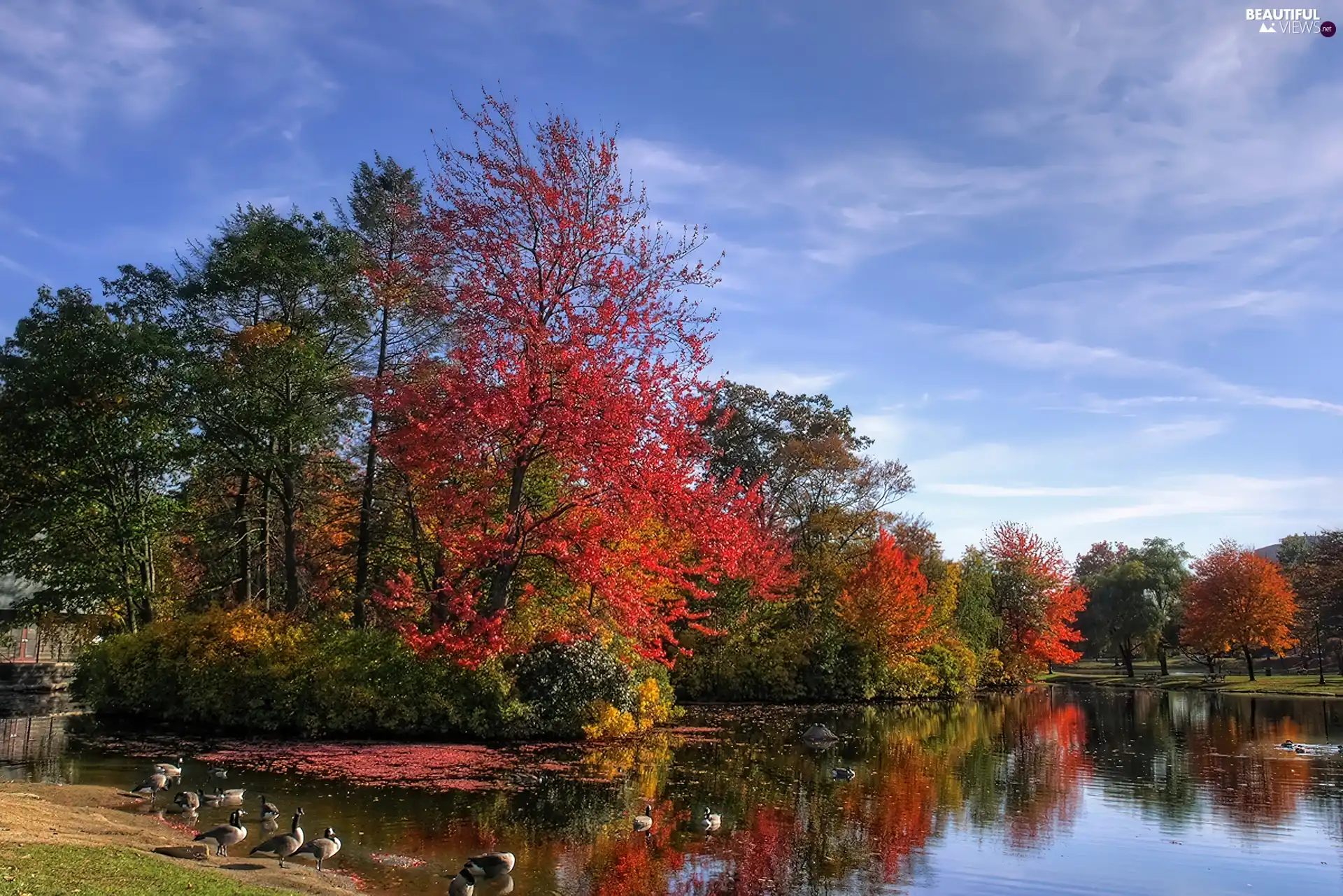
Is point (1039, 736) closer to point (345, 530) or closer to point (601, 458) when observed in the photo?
point (601, 458)

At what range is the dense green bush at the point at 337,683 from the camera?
21.5 metres

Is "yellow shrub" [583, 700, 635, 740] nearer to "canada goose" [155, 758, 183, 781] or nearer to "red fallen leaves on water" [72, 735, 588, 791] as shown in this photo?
"red fallen leaves on water" [72, 735, 588, 791]

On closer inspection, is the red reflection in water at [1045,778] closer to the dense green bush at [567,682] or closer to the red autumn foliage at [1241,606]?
the dense green bush at [567,682]

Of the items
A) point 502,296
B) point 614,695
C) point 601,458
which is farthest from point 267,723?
point 502,296

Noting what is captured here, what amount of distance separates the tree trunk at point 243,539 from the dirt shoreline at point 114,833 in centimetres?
1504

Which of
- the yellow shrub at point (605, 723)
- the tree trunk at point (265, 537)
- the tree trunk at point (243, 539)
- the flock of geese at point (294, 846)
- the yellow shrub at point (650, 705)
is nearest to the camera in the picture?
the flock of geese at point (294, 846)

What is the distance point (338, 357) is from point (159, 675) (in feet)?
34.7

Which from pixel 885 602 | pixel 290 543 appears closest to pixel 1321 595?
pixel 885 602

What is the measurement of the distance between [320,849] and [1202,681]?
57316 mm

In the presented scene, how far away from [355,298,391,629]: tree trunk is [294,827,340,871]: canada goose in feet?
47.1

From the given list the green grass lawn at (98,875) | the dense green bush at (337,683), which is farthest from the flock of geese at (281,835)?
the dense green bush at (337,683)

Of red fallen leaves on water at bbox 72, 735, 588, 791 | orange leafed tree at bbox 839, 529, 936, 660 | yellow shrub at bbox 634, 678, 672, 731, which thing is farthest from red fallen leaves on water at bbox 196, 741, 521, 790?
orange leafed tree at bbox 839, 529, 936, 660

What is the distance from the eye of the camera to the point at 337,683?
21.4m

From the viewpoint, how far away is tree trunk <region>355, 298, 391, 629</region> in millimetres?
25734
